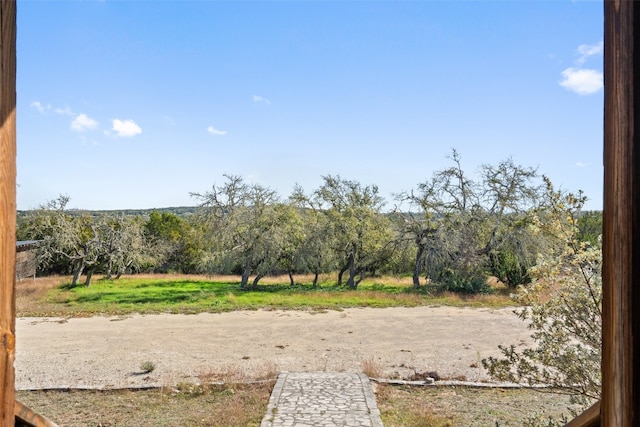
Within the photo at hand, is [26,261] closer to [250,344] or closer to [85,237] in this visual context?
[85,237]

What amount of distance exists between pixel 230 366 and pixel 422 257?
15041mm

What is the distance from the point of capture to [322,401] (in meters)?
6.19

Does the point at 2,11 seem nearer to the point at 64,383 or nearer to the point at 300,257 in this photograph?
the point at 64,383

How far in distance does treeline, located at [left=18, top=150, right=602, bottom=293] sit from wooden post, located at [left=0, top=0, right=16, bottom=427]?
19.8 m

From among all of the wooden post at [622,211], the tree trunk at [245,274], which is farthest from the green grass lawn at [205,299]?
the wooden post at [622,211]

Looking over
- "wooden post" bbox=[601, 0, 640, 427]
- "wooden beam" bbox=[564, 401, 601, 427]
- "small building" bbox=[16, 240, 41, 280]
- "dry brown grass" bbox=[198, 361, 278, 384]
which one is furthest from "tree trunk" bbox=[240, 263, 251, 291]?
"wooden post" bbox=[601, 0, 640, 427]

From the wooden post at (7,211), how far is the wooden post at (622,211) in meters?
1.50

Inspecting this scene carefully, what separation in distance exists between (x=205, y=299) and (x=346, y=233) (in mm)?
7532

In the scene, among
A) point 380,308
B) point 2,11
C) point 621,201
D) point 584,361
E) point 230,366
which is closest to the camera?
point 621,201

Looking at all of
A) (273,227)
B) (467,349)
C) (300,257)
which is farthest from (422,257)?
(467,349)

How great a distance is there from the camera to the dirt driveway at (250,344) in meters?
8.50

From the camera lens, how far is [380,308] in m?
16.5

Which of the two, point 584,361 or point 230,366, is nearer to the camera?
point 584,361

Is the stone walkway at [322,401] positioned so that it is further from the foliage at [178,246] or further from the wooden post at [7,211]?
the foliage at [178,246]
